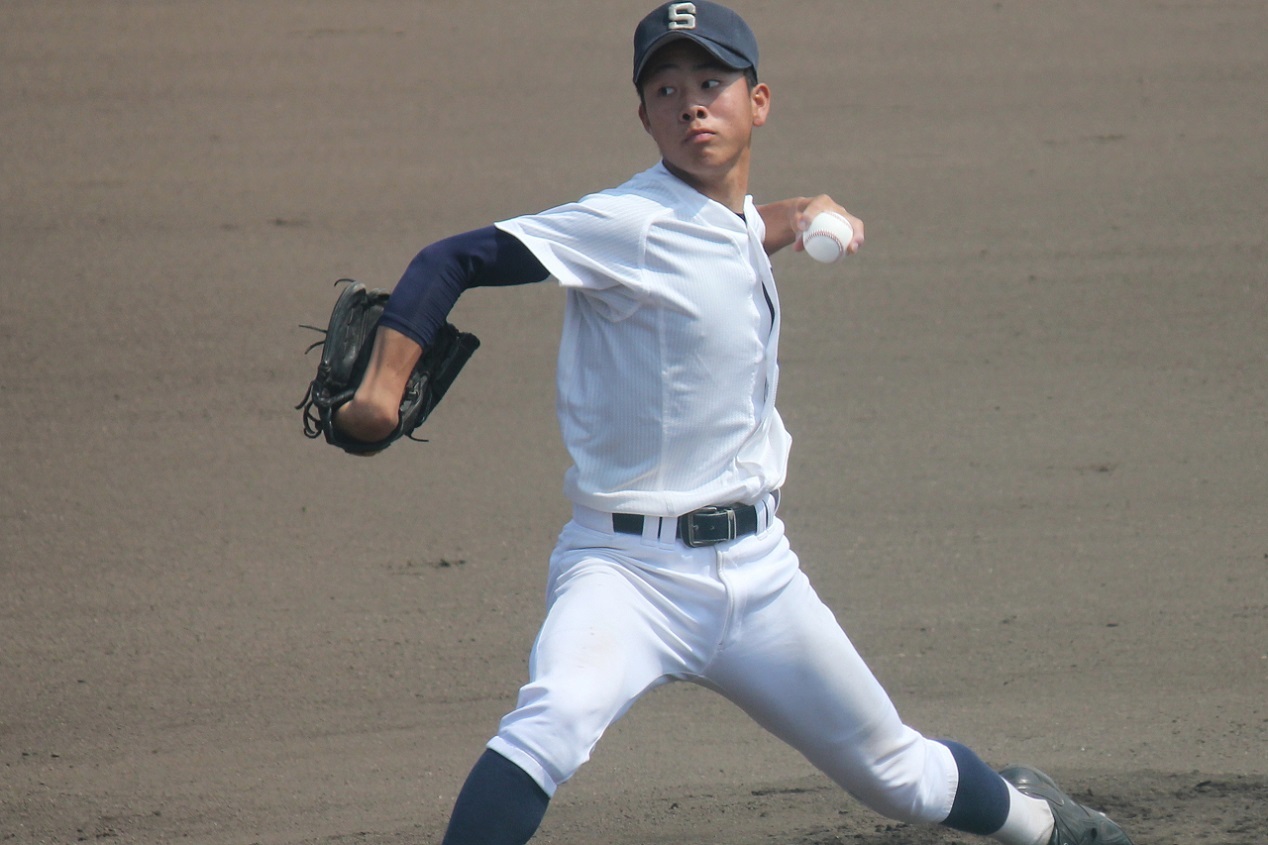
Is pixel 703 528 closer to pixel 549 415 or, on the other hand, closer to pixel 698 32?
pixel 698 32

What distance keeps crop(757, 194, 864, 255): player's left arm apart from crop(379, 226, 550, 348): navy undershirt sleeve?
1.85 ft

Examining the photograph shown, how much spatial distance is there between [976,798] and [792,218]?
122 cm

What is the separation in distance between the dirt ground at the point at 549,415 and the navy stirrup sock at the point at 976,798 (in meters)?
0.64

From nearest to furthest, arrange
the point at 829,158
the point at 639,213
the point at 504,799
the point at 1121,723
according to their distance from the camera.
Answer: the point at 504,799 → the point at 639,213 → the point at 1121,723 → the point at 829,158

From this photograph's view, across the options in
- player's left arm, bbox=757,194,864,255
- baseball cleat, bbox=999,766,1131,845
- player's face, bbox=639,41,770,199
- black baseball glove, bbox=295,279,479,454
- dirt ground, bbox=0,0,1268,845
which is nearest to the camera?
black baseball glove, bbox=295,279,479,454

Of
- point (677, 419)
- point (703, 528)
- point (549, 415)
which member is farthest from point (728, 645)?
point (549, 415)

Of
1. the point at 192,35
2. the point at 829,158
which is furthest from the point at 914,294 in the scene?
the point at 192,35

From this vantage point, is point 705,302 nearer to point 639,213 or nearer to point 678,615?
point 639,213

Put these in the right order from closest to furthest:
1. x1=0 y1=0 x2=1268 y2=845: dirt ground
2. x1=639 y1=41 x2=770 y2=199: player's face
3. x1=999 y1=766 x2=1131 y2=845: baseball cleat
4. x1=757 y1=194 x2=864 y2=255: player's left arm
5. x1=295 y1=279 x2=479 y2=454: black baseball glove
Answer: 1. x1=295 y1=279 x2=479 y2=454: black baseball glove
2. x1=639 y1=41 x2=770 y2=199: player's face
3. x1=757 y1=194 x2=864 y2=255: player's left arm
4. x1=999 y1=766 x2=1131 y2=845: baseball cleat
5. x1=0 y1=0 x2=1268 y2=845: dirt ground

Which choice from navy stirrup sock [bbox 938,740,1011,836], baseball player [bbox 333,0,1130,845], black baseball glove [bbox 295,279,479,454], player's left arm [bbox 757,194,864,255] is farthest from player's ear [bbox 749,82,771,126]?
navy stirrup sock [bbox 938,740,1011,836]

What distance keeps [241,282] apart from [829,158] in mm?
2983

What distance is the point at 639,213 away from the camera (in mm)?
2654

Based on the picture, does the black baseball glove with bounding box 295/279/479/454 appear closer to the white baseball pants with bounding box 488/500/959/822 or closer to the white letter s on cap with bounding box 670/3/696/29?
the white baseball pants with bounding box 488/500/959/822

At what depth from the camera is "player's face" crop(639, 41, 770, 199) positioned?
2744mm
